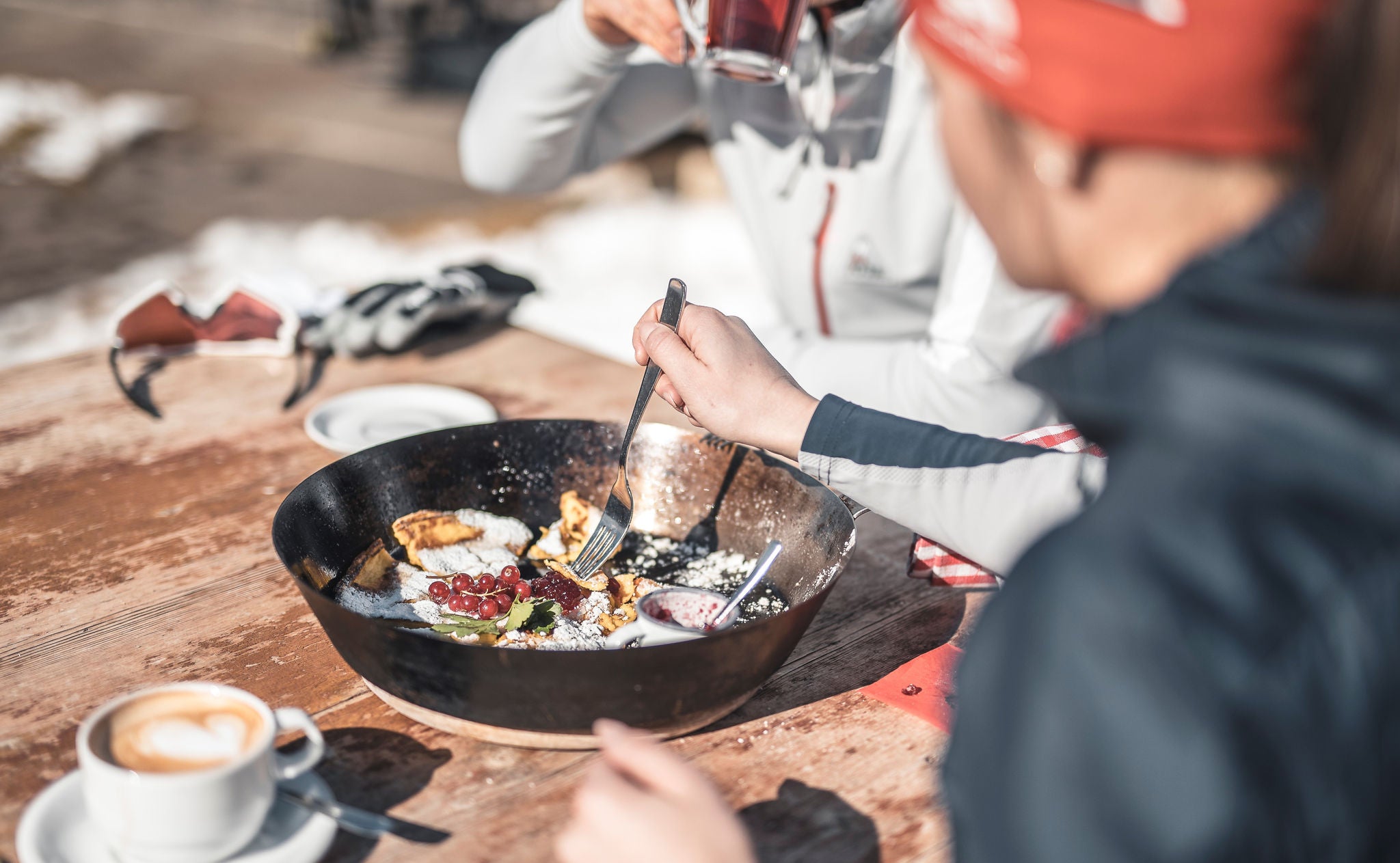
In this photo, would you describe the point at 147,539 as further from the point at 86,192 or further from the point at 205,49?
the point at 205,49

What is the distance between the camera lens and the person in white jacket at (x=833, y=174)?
1.68 meters

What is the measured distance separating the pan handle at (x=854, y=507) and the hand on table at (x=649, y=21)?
0.78 m

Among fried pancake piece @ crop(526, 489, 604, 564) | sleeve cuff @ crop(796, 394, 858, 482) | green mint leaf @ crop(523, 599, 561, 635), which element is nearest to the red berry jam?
green mint leaf @ crop(523, 599, 561, 635)

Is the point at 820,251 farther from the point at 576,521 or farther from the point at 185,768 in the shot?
the point at 185,768

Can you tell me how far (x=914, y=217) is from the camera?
183 centimetres

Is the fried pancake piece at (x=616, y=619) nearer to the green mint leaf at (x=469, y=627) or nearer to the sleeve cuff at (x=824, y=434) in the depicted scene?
the green mint leaf at (x=469, y=627)

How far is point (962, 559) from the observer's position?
1.26 metres

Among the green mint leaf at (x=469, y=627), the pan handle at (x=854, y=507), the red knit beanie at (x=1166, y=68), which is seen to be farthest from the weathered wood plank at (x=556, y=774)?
the red knit beanie at (x=1166, y=68)

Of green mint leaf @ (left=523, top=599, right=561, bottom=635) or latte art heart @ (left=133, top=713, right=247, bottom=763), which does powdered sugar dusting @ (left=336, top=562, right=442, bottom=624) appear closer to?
green mint leaf @ (left=523, top=599, right=561, bottom=635)

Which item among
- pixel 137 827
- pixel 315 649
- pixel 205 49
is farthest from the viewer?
pixel 205 49

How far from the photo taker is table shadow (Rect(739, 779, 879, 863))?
2.88ft

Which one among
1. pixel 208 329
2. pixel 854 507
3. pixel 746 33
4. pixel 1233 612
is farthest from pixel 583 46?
pixel 1233 612

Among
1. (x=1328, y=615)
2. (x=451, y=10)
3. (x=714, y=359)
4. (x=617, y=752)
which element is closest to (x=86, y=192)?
(x=451, y=10)

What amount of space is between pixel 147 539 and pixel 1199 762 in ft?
4.07
